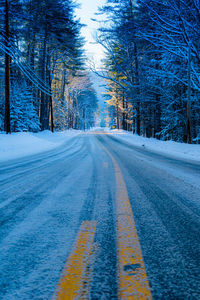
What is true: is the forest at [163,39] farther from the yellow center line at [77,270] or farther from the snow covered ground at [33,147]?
the yellow center line at [77,270]

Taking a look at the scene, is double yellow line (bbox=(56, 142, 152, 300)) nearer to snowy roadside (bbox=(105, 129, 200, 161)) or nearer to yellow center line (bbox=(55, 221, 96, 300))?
yellow center line (bbox=(55, 221, 96, 300))

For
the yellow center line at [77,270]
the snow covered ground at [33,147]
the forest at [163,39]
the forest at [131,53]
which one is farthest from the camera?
the forest at [131,53]

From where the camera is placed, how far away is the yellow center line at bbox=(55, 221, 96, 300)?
0.85 metres

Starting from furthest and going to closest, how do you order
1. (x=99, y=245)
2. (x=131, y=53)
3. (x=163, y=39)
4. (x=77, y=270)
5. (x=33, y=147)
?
(x=131, y=53) < (x=33, y=147) < (x=163, y=39) < (x=99, y=245) < (x=77, y=270)

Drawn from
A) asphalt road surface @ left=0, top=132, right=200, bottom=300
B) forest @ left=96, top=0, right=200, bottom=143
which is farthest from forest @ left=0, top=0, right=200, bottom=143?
asphalt road surface @ left=0, top=132, right=200, bottom=300

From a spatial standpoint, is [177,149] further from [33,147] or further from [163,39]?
[33,147]

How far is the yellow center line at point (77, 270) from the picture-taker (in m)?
0.85

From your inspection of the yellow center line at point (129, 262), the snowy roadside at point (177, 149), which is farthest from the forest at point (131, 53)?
the yellow center line at point (129, 262)

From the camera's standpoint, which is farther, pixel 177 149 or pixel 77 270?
pixel 177 149

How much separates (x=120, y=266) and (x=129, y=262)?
0.07 metres

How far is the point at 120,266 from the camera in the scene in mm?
1040

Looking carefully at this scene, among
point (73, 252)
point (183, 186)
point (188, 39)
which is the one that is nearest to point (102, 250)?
point (73, 252)

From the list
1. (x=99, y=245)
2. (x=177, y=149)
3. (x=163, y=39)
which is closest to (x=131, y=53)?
(x=163, y=39)

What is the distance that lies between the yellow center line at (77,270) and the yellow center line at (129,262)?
187 millimetres
